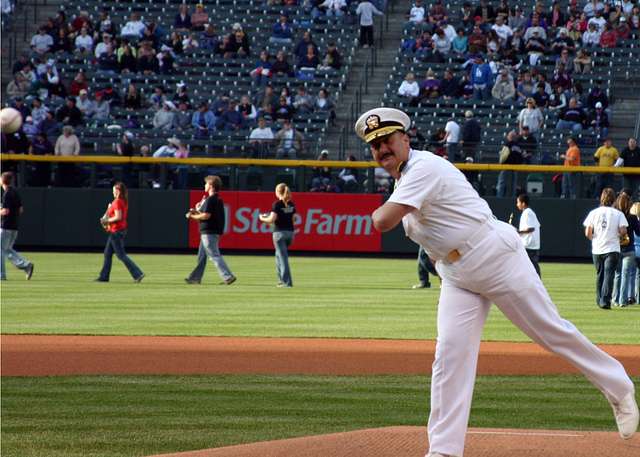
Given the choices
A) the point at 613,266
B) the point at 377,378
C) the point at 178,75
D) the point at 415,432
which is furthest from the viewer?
the point at 178,75

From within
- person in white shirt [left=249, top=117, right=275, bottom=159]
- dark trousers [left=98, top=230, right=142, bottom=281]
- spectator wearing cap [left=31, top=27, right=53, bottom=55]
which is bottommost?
dark trousers [left=98, top=230, right=142, bottom=281]

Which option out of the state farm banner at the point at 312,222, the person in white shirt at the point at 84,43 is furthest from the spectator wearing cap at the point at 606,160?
the person in white shirt at the point at 84,43

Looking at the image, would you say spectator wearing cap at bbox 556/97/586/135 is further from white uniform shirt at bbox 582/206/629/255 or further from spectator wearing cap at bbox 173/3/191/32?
white uniform shirt at bbox 582/206/629/255

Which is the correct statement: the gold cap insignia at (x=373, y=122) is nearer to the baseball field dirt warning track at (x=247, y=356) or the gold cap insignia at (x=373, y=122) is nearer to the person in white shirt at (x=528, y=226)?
the baseball field dirt warning track at (x=247, y=356)

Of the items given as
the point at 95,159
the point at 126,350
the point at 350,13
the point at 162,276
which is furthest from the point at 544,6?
the point at 126,350

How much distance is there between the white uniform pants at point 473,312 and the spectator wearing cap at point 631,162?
24.0 metres

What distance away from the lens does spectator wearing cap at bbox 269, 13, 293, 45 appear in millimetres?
37094

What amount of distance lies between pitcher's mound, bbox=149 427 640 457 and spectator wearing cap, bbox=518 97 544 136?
25007 millimetres

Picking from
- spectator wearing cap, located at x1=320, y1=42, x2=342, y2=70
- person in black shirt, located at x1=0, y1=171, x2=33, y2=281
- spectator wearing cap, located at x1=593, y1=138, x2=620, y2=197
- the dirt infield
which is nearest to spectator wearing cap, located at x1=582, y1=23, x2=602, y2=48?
spectator wearing cap, located at x1=593, y1=138, x2=620, y2=197

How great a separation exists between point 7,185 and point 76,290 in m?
3.09

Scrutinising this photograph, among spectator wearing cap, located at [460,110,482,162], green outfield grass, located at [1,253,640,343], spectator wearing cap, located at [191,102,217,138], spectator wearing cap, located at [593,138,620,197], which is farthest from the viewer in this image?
spectator wearing cap, located at [191,102,217,138]

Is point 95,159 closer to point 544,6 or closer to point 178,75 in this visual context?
point 178,75

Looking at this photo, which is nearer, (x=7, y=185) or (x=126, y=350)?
(x=126, y=350)

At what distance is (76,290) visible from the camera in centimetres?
2064
